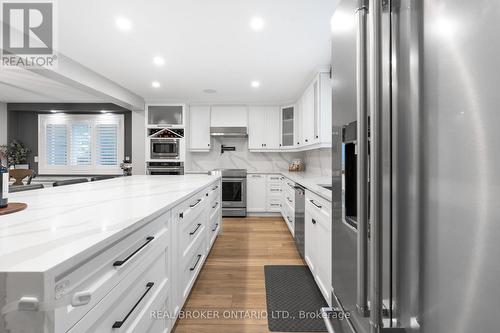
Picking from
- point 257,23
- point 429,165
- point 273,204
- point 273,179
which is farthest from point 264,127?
point 429,165

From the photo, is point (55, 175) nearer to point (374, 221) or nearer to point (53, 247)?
point (53, 247)

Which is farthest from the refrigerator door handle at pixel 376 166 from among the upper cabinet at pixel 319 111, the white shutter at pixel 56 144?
the white shutter at pixel 56 144

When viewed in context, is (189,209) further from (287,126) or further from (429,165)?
(287,126)

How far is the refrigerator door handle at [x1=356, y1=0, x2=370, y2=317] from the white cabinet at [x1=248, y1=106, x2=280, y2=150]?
4562 millimetres

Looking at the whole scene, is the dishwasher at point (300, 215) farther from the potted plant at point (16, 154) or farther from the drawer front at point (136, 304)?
the potted plant at point (16, 154)

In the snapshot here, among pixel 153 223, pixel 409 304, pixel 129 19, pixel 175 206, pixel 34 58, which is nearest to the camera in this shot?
pixel 409 304

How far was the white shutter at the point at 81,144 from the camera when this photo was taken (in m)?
5.62

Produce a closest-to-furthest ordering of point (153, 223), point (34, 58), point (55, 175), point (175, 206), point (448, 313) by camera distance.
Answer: point (448, 313)
point (153, 223)
point (175, 206)
point (34, 58)
point (55, 175)

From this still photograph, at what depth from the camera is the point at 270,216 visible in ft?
16.6

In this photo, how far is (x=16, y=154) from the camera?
537 cm

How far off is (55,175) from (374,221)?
689 centimetres

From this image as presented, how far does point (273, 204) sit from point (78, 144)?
15.1 ft

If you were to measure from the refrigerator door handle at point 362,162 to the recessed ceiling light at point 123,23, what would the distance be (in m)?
2.25

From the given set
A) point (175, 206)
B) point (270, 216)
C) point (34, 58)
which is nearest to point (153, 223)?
point (175, 206)
